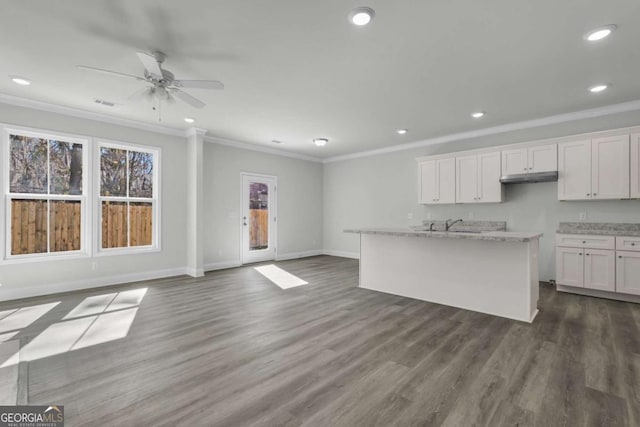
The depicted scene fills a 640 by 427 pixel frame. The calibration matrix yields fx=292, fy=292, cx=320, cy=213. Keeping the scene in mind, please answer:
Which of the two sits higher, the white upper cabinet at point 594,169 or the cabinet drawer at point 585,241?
the white upper cabinet at point 594,169

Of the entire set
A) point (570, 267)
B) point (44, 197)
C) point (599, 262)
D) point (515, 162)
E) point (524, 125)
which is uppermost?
point (524, 125)

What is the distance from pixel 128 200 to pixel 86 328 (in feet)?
9.04

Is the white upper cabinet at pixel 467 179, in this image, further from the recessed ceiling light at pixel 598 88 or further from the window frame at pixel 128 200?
the window frame at pixel 128 200

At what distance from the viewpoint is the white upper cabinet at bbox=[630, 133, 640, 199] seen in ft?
13.0

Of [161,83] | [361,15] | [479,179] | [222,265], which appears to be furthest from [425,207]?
[161,83]

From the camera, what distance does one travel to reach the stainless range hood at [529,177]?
4.53 m

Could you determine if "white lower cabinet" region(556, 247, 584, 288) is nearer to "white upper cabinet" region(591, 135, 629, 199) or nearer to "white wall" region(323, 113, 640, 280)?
"white wall" region(323, 113, 640, 280)

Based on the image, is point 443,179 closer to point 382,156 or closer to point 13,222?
point 382,156

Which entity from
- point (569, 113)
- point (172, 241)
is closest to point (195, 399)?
point (172, 241)

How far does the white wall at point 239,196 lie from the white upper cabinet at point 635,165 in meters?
6.26

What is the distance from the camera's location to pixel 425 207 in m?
6.37

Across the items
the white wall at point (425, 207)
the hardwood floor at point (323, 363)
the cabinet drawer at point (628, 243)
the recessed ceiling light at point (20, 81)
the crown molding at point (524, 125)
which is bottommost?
the hardwood floor at point (323, 363)

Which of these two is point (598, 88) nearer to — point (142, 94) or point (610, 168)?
point (610, 168)

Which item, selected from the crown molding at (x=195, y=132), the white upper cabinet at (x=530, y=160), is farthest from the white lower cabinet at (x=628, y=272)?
the crown molding at (x=195, y=132)
